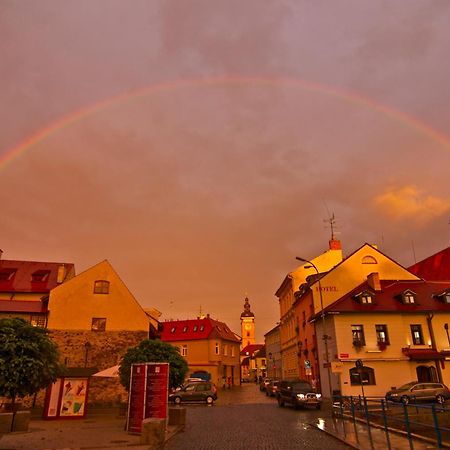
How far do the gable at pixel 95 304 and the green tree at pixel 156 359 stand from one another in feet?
50.6

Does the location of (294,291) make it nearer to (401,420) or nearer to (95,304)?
(95,304)

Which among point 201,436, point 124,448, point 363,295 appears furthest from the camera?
point 363,295

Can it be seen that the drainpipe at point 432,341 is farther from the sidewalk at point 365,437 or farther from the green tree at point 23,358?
the green tree at point 23,358

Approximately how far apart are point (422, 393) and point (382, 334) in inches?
308

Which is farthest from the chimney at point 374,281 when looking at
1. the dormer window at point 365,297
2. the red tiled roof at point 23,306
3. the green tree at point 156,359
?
the red tiled roof at point 23,306

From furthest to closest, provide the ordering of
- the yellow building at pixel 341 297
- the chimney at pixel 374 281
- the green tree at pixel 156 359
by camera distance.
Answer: the chimney at pixel 374 281 → the yellow building at pixel 341 297 → the green tree at pixel 156 359

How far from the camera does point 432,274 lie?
54.4 metres

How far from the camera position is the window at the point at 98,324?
3838 centimetres

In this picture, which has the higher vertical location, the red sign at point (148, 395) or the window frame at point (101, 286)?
the window frame at point (101, 286)

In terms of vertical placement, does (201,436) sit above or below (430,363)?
below

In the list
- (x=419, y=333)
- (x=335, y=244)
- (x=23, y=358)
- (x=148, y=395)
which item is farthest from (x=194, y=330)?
(x=23, y=358)

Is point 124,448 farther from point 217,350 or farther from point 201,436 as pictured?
point 217,350

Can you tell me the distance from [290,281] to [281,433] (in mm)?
39691

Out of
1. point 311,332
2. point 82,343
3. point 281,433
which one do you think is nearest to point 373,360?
point 311,332
